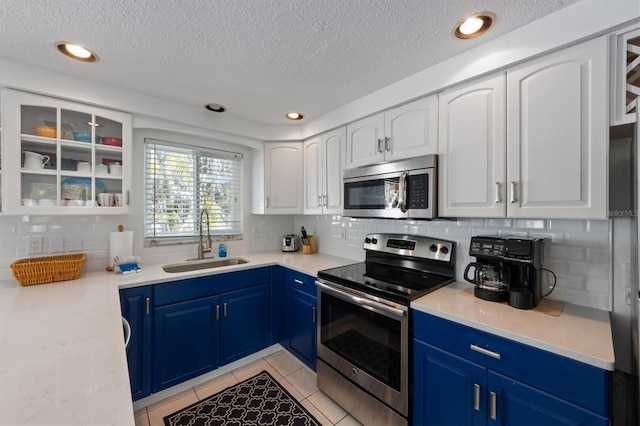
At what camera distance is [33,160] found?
69.0 inches

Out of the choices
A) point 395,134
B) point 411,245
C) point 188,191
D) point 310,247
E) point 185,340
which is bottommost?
point 185,340

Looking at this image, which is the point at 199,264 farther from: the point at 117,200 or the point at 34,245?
the point at 34,245

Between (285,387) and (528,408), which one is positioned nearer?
(528,408)

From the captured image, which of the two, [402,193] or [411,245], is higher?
[402,193]

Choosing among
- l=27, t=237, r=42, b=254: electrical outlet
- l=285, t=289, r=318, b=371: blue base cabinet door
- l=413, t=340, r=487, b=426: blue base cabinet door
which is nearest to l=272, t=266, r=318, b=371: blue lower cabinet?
l=285, t=289, r=318, b=371: blue base cabinet door

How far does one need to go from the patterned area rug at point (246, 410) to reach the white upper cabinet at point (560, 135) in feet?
6.15

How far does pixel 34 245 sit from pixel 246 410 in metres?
1.93

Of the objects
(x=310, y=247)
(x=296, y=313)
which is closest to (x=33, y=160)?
(x=296, y=313)

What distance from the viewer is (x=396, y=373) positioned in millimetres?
1531

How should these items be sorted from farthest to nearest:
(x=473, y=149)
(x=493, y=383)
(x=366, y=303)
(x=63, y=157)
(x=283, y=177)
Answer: (x=283, y=177) → (x=63, y=157) → (x=366, y=303) → (x=473, y=149) → (x=493, y=383)

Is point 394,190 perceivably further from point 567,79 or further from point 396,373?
point 396,373

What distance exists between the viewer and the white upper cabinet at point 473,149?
1444mm

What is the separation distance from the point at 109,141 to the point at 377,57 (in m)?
2.06

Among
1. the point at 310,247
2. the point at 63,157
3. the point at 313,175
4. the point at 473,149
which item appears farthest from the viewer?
A: the point at 310,247
